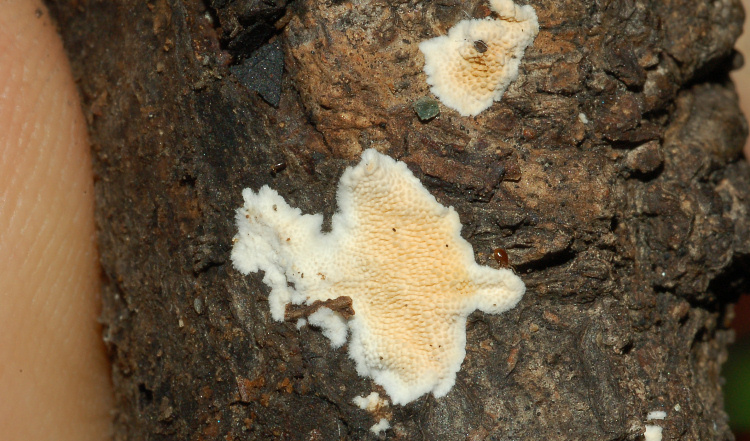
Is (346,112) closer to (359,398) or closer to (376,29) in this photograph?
(376,29)

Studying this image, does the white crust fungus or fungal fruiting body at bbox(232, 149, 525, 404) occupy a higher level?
fungal fruiting body at bbox(232, 149, 525, 404)

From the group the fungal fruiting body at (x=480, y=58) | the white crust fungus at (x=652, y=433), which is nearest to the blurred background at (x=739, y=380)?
the white crust fungus at (x=652, y=433)

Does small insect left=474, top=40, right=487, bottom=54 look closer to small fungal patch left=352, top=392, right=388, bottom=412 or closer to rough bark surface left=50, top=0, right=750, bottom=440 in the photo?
rough bark surface left=50, top=0, right=750, bottom=440

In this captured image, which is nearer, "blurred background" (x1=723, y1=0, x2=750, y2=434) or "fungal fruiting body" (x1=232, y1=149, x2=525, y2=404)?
"fungal fruiting body" (x1=232, y1=149, x2=525, y2=404)

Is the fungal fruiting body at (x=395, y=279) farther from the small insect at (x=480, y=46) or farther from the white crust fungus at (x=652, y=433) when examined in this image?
the white crust fungus at (x=652, y=433)

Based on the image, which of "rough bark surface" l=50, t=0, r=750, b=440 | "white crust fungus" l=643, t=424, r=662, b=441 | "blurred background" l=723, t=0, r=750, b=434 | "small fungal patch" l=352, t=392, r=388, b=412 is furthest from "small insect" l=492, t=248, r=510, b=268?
"blurred background" l=723, t=0, r=750, b=434
